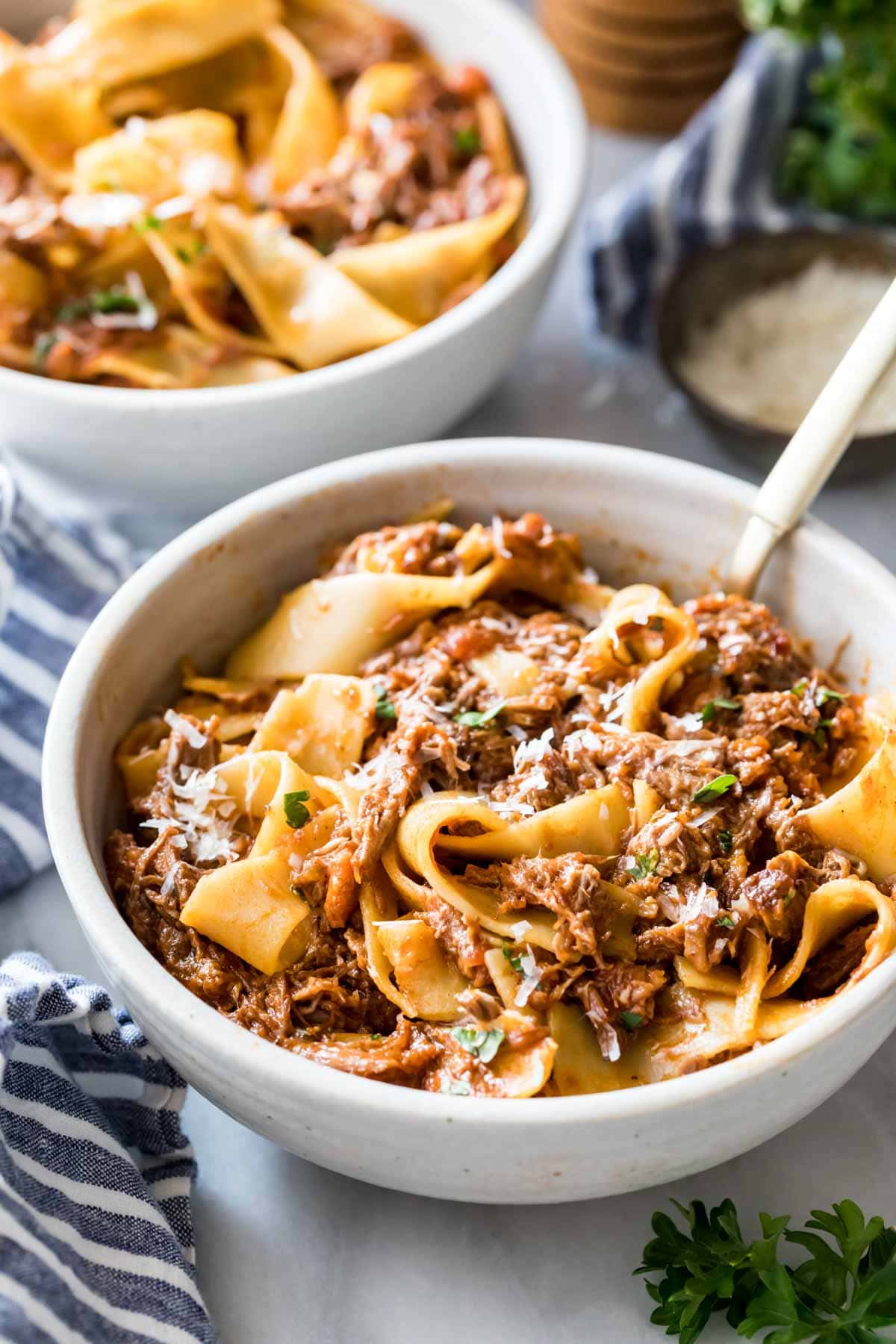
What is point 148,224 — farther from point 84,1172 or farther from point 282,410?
point 84,1172

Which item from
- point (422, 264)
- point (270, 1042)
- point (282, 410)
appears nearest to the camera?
point (270, 1042)

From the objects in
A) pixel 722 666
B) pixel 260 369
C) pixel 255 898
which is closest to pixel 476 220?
pixel 260 369

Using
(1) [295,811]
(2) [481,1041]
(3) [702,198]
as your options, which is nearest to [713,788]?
(2) [481,1041]

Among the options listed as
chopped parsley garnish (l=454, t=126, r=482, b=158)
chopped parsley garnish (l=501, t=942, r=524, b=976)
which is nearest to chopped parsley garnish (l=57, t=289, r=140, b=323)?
Answer: chopped parsley garnish (l=454, t=126, r=482, b=158)

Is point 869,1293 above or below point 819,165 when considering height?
below

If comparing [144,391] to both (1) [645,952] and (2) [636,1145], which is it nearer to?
(1) [645,952]

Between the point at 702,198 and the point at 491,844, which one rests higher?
the point at 702,198

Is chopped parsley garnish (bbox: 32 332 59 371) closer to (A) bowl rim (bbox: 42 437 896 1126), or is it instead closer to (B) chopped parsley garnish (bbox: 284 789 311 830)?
(A) bowl rim (bbox: 42 437 896 1126)
